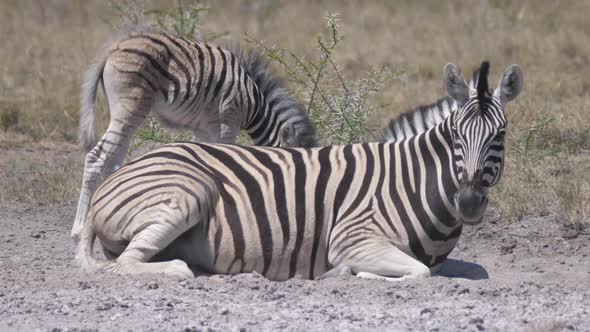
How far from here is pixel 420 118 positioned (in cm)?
686

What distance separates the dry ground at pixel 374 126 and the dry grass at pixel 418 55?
0.10 ft

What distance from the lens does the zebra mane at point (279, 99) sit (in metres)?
9.19

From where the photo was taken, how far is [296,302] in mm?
5641

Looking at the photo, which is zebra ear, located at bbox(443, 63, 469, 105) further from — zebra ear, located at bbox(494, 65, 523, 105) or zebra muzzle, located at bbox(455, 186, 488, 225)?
zebra muzzle, located at bbox(455, 186, 488, 225)

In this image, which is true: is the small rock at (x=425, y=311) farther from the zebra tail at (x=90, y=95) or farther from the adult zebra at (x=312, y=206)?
the zebra tail at (x=90, y=95)

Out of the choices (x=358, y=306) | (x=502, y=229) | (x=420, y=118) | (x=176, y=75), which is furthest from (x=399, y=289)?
(x=176, y=75)

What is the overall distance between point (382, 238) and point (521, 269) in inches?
51.3

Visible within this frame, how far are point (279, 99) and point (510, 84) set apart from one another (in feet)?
11.4

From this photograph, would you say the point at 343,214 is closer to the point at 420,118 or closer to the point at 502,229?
the point at 420,118

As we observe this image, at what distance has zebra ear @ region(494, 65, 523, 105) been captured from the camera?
20.6 feet

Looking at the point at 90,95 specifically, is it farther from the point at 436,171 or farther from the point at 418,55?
the point at 418,55

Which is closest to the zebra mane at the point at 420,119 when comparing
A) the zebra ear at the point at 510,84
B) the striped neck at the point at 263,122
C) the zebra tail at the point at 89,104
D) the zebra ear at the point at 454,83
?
the zebra ear at the point at 454,83

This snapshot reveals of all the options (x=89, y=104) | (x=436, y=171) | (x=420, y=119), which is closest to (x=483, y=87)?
(x=436, y=171)

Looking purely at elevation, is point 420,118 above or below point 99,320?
above
